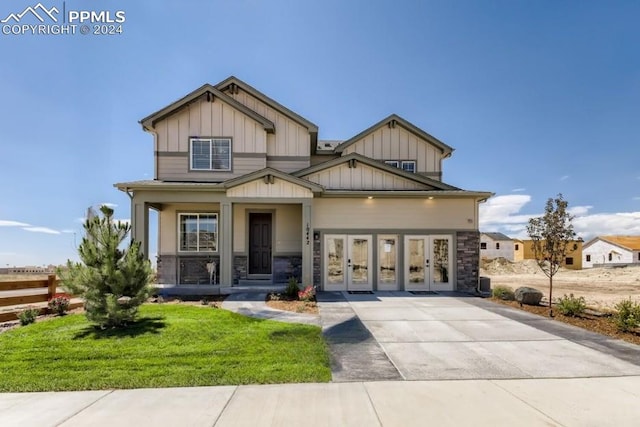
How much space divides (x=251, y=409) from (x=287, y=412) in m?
0.44

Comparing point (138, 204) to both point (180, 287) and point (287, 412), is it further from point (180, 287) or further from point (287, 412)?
point (287, 412)

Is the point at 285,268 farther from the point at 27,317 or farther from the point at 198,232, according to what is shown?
the point at 27,317

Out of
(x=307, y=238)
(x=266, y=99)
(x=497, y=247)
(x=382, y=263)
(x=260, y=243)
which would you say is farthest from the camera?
(x=497, y=247)

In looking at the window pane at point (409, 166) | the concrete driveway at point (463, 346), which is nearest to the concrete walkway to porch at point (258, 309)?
the concrete driveway at point (463, 346)

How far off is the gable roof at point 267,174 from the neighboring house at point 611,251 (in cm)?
A: 5273

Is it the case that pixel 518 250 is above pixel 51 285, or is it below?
below

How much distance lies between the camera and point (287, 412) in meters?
3.94

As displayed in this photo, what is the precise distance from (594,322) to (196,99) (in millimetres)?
15347

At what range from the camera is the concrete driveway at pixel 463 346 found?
5.25 m

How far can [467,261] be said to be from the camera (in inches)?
525

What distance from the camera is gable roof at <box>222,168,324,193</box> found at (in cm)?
1203

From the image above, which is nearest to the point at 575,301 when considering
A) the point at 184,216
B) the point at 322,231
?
the point at 322,231

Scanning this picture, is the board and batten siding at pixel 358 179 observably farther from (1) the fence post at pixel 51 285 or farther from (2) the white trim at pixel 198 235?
(1) the fence post at pixel 51 285

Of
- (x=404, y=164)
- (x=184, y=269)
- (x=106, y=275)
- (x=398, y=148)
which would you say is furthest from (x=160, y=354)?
(x=398, y=148)
